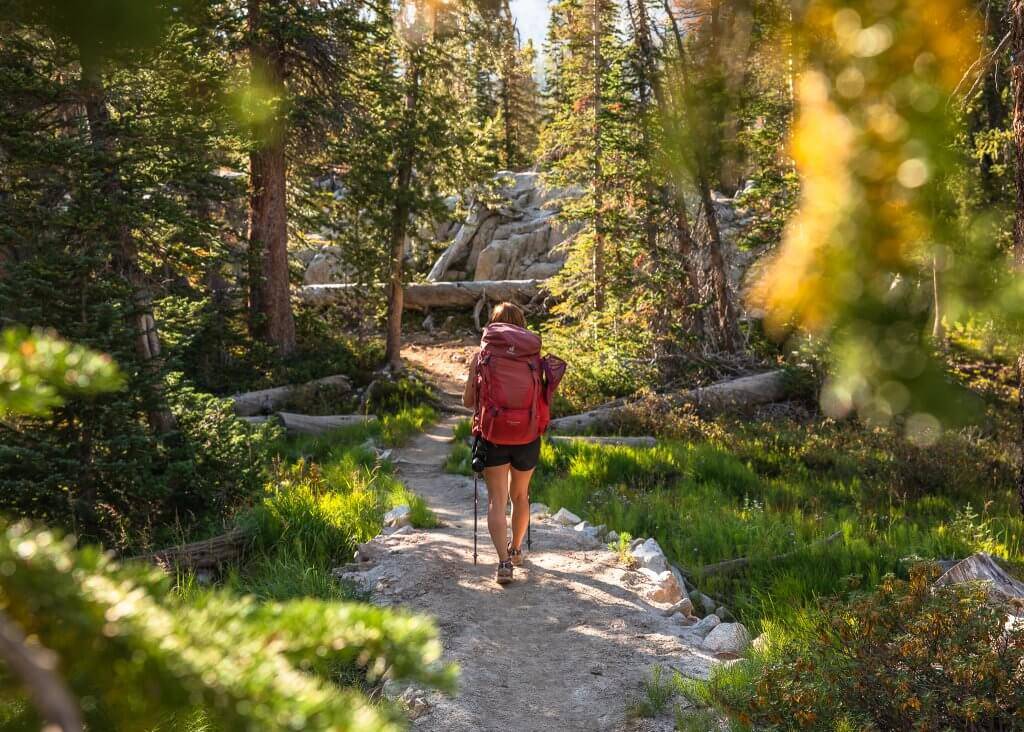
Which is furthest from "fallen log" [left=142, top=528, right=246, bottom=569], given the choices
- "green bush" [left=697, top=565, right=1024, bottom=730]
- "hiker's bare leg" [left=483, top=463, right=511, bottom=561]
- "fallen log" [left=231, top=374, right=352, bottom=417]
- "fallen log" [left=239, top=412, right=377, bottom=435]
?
"fallen log" [left=231, top=374, right=352, bottom=417]

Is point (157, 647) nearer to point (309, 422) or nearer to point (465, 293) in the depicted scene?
point (309, 422)

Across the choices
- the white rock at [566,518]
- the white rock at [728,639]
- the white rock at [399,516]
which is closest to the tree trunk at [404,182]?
the white rock at [566,518]

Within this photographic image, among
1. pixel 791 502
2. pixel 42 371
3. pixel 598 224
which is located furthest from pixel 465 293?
pixel 42 371

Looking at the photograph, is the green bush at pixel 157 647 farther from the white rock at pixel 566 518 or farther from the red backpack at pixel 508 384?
the white rock at pixel 566 518

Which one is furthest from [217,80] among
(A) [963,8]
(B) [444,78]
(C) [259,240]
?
(A) [963,8]

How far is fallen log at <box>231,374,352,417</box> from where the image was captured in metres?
15.5

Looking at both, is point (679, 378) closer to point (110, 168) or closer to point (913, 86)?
point (110, 168)

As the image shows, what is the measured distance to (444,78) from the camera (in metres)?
20.2

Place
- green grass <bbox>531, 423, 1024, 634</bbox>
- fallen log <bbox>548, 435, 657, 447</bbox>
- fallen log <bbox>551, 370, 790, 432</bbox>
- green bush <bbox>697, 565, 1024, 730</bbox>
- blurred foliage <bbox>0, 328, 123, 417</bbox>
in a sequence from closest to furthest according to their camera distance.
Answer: blurred foliage <bbox>0, 328, 123, 417</bbox> → green bush <bbox>697, 565, 1024, 730</bbox> → green grass <bbox>531, 423, 1024, 634</bbox> → fallen log <bbox>548, 435, 657, 447</bbox> → fallen log <bbox>551, 370, 790, 432</bbox>

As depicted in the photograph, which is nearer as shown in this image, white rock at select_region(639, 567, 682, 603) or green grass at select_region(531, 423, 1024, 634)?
white rock at select_region(639, 567, 682, 603)

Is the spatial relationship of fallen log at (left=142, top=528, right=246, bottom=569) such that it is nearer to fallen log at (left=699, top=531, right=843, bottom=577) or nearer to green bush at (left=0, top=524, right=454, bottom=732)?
fallen log at (left=699, top=531, right=843, bottom=577)

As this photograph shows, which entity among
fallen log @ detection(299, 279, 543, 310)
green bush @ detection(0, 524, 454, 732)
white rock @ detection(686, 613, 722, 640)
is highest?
fallen log @ detection(299, 279, 543, 310)

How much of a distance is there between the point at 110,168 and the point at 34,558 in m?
8.36

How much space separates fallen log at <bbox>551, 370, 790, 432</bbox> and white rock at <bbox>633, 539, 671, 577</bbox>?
6716 millimetres
